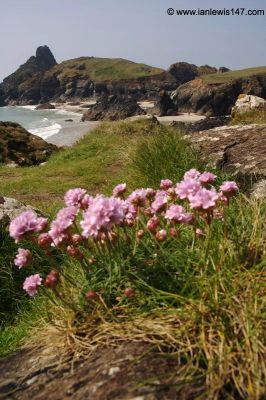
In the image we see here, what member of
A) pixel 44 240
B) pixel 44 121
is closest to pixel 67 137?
pixel 44 240

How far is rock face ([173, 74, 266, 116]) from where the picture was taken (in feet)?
278

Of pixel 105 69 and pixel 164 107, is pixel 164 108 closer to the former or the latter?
pixel 164 107

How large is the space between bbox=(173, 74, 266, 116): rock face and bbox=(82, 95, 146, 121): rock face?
18.9 m

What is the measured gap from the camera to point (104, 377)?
2.31 meters

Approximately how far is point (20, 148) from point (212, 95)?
71959mm

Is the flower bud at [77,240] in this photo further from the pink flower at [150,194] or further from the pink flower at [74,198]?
the pink flower at [150,194]

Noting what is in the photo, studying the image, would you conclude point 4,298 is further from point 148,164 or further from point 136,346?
point 148,164

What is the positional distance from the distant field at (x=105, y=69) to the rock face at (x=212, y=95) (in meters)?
64.6

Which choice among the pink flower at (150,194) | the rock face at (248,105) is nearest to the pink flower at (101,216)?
the pink flower at (150,194)

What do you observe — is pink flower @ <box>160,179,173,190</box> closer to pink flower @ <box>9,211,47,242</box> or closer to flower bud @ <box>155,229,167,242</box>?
flower bud @ <box>155,229,167,242</box>

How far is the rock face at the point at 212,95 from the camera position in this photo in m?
84.9

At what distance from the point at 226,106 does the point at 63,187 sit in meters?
77.9

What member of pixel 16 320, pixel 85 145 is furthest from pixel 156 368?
pixel 85 145

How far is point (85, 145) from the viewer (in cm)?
1850
